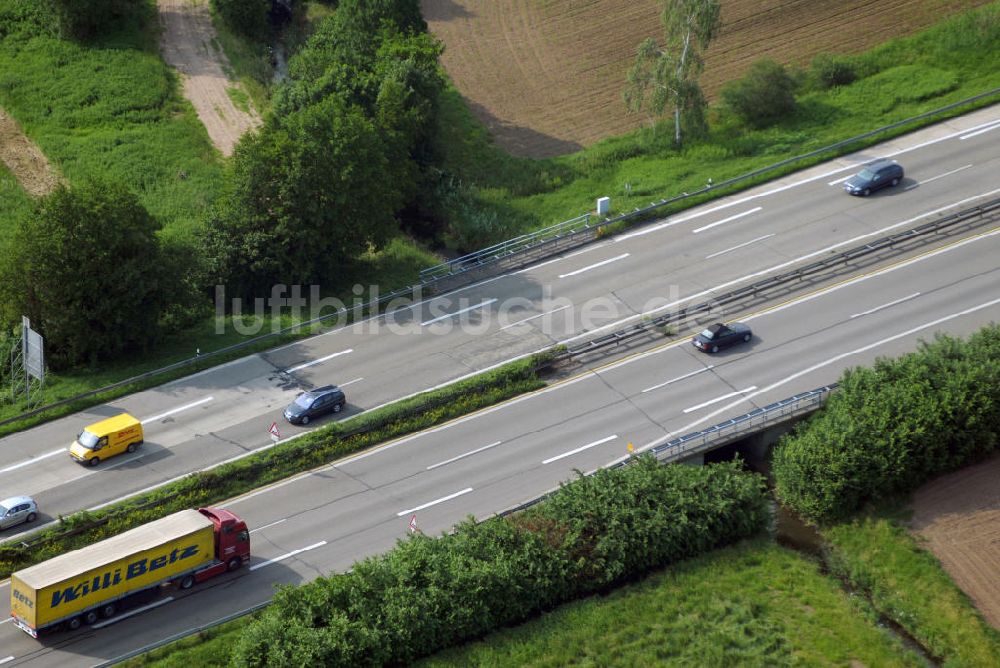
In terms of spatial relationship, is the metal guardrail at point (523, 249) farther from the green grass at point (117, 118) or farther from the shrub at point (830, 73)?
the green grass at point (117, 118)

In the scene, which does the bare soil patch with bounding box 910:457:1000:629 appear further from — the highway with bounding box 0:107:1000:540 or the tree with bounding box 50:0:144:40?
the tree with bounding box 50:0:144:40

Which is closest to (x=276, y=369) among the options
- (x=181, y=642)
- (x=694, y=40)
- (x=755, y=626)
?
(x=181, y=642)

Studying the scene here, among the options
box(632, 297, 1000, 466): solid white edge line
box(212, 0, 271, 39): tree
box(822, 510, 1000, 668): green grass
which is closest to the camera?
box(822, 510, 1000, 668): green grass

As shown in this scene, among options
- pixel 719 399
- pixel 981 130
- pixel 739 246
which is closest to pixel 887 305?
pixel 739 246

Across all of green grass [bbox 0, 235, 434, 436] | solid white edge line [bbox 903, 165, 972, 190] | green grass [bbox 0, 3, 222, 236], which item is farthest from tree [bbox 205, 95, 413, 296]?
solid white edge line [bbox 903, 165, 972, 190]

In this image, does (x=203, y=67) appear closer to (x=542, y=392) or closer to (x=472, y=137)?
(x=472, y=137)

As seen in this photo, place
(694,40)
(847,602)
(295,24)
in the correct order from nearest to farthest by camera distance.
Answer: (847,602)
(694,40)
(295,24)

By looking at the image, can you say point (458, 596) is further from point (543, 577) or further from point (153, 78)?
point (153, 78)
